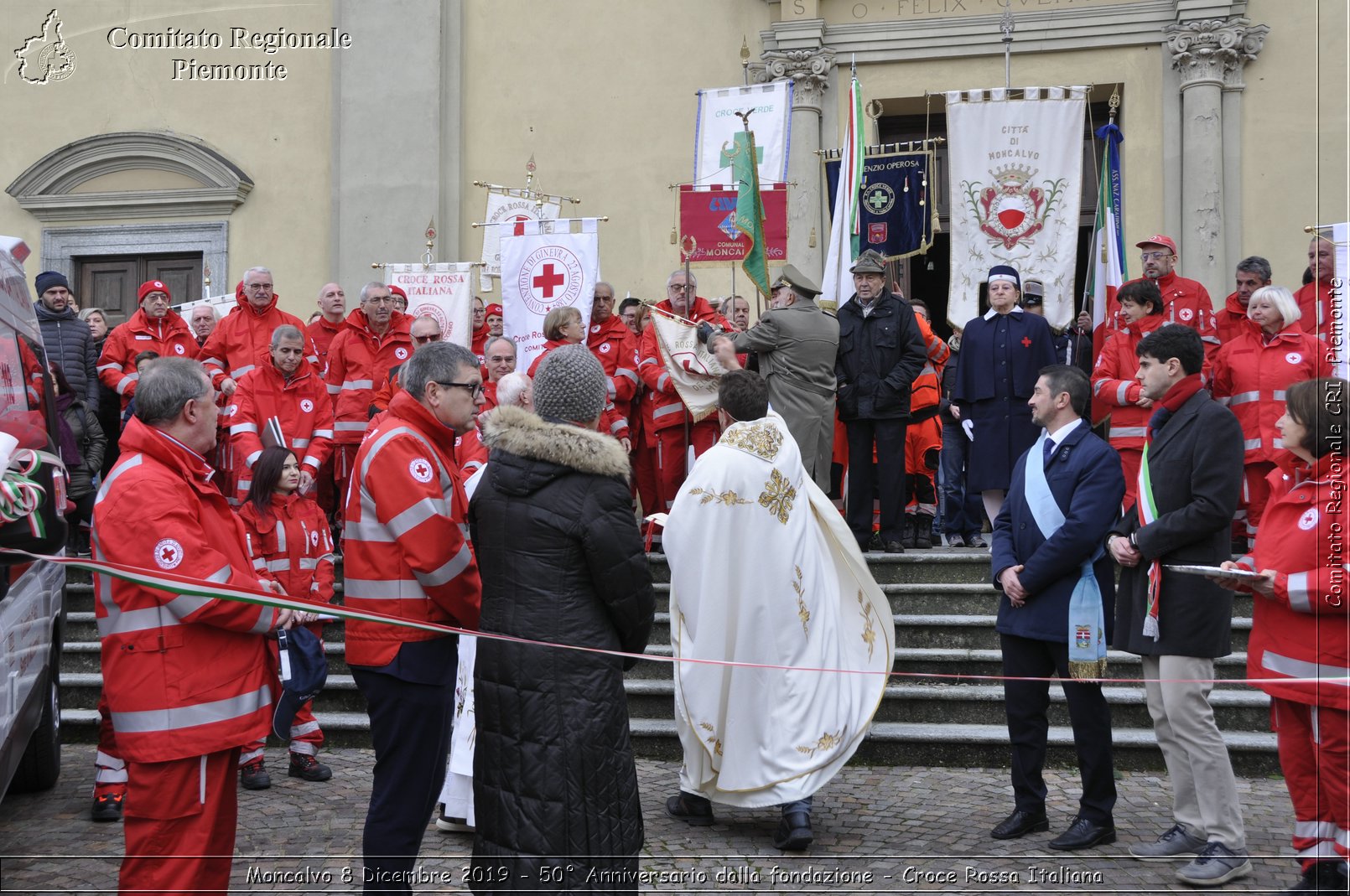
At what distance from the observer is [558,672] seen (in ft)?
13.7

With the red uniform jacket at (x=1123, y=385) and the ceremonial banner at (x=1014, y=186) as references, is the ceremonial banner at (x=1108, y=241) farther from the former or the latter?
the red uniform jacket at (x=1123, y=385)

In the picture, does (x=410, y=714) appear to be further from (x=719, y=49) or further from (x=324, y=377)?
(x=719, y=49)

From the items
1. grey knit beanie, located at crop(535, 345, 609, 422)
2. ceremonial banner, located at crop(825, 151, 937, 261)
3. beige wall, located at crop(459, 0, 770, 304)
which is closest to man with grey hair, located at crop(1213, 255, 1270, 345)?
ceremonial banner, located at crop(825, 151, 937, 261)

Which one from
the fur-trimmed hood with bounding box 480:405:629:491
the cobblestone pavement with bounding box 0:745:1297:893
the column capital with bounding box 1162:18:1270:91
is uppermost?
the column capital with bounding box 1162:18:1270:91

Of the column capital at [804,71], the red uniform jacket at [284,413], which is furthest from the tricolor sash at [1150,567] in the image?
the column capital at [804,71]

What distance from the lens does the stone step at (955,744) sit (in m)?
6.79

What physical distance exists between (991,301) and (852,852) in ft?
16.1

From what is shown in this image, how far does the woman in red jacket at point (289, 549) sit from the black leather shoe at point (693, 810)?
1973 millimetres

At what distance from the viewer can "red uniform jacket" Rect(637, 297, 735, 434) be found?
990cm

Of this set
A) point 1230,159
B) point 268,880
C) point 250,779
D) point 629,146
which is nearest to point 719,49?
point 629,146

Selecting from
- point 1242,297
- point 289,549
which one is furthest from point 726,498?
point 1242,297

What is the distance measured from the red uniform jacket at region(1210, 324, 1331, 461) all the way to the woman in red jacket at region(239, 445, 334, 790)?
18.9 ft

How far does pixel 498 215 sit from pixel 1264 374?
8.14m

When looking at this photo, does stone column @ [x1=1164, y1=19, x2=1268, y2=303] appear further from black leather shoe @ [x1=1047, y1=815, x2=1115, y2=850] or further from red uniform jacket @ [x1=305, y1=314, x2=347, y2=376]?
black leather shoe @ [x1=1047, y1=815, x2=1115, y2=850]
